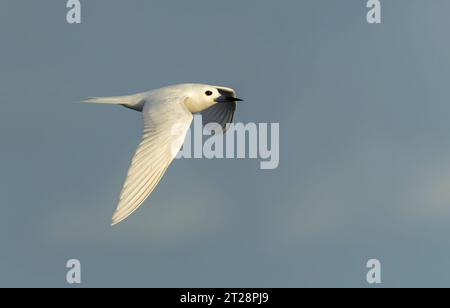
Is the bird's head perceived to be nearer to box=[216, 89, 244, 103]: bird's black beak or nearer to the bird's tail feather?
box=[216, 89, 244, 103]: bird's black beak

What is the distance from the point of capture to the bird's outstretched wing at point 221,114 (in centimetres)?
2225

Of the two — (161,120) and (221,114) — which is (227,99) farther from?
(161,120)

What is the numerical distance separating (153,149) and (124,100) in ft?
12.4

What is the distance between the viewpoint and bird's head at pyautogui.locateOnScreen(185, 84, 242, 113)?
19.7m

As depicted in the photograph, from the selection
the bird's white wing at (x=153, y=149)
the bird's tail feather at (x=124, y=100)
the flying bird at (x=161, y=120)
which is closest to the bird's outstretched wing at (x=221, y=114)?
the flying bird at (x=161, y=120)

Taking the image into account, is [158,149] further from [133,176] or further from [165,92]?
[165,92]

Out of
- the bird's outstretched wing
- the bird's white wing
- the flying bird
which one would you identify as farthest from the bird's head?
the bird's white wing

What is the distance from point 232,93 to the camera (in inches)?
867

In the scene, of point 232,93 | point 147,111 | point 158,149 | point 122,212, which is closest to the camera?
point 122,212

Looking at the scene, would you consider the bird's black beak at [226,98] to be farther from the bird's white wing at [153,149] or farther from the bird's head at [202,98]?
the bird's white wing at [153,149]

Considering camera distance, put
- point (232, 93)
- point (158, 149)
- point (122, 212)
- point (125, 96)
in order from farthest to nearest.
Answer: point (232, 93)
point (125, 96)
point (158, 149)
point (122, 212)

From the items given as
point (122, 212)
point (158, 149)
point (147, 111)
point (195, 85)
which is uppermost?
point (195, 85)

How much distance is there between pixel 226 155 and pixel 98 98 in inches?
135

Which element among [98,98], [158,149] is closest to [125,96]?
[98,98]
